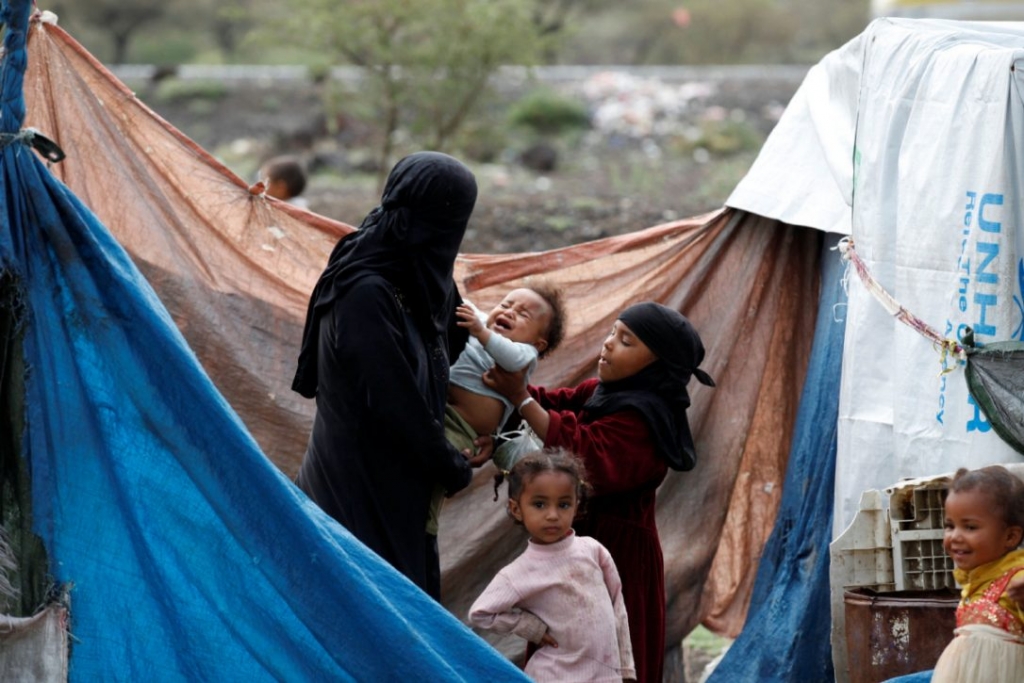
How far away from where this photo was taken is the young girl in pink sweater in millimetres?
3963

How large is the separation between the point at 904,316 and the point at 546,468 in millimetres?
1272

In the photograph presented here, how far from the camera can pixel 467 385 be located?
13.9 feet

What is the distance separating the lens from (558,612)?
3.97 m

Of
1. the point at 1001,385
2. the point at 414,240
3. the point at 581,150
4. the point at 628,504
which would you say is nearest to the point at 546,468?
the point at 628,504

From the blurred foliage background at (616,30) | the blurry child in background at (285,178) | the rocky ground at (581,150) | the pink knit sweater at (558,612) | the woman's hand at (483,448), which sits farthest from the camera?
the blurred foliage background at (616,30)

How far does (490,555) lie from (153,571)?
2005mm

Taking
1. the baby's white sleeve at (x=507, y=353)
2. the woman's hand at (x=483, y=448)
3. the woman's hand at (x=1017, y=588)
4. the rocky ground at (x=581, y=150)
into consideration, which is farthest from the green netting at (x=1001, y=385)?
the rocky ground at (x=581, y=150)

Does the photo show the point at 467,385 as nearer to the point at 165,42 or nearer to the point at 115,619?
the point at 115,619

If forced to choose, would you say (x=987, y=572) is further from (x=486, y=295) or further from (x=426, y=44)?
(x=426, y=44)

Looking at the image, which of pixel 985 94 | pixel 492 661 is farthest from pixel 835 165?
pixel 492 661

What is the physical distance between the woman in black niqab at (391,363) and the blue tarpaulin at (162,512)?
422mm

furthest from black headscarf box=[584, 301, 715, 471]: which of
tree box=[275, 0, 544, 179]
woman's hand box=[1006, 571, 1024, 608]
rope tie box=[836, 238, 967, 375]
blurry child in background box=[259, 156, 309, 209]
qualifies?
tree box=[275, 0, 544, 179]

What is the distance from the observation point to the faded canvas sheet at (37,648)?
327 centimetres

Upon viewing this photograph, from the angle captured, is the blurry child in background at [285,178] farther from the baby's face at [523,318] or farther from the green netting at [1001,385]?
the green netting at [1001,385]
